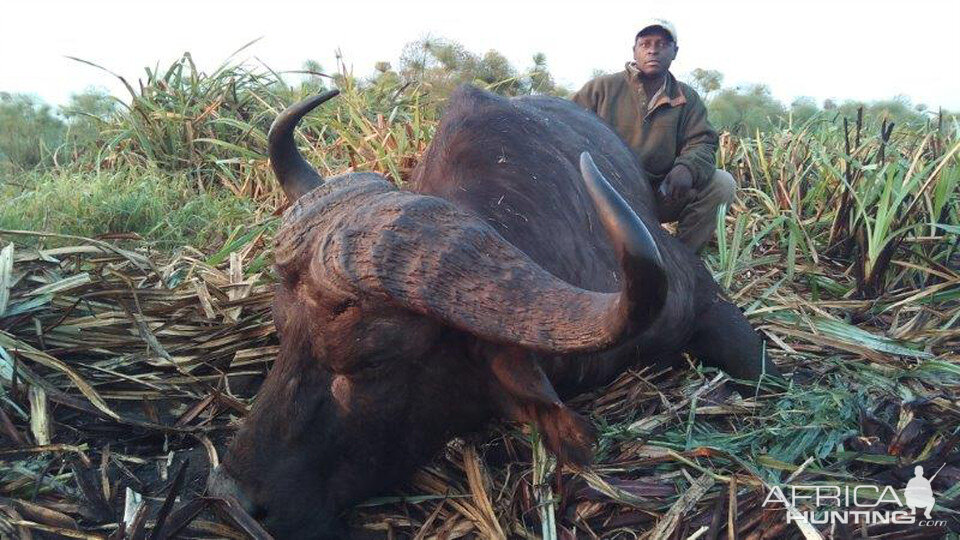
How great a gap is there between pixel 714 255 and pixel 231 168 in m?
4.29

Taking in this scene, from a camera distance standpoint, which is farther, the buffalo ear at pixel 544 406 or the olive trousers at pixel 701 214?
the olive trousers at pixel 701 214

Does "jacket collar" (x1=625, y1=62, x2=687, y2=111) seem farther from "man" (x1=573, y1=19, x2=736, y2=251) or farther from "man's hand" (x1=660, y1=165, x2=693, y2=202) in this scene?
"man's hand" (x1=660, y1=165, x2=693, y2=202)

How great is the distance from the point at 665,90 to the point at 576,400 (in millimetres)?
2840

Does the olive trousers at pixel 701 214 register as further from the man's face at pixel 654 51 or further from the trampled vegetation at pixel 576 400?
the man's face at pixel 654 51

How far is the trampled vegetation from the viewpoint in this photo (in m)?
2.54

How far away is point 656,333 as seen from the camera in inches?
133

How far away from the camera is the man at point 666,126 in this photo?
5129mm

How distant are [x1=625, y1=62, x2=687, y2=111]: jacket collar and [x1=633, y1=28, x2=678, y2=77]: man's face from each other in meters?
0.08

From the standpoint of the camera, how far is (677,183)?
4.79m

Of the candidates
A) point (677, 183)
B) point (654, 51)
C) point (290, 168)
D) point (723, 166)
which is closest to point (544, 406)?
point (290, 168)

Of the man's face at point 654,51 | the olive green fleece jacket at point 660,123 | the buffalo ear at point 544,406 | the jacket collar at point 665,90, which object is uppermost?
the man's face at point 654,51

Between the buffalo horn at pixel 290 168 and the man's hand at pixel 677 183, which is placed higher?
the buffalo horn at pixel 290 168

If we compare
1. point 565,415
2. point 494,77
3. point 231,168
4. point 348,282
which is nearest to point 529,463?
point 565,415

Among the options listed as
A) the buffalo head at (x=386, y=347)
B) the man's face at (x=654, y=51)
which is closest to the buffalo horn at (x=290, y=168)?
the buffalo head at (x=386, y=347)
